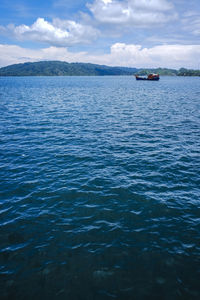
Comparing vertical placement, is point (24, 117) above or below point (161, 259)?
above

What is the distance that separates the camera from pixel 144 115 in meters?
47.8

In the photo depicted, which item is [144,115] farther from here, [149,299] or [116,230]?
[149,299]

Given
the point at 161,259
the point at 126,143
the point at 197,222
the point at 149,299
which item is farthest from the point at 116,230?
the point at 126,143

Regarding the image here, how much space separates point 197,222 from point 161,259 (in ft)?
15.6

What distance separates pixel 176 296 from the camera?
941cm

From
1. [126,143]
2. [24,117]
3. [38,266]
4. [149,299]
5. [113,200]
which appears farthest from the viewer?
[24,117]

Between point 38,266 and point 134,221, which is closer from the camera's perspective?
point 38,266

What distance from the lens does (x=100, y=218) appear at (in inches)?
579

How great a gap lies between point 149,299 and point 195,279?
9.44 ft

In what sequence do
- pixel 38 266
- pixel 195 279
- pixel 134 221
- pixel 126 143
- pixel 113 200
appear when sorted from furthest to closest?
pixel 126 143 < pixel 113 200 < pixel 134 221 < pixel 38 266 < pixel 195 279

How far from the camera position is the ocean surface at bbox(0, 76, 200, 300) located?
10094mm

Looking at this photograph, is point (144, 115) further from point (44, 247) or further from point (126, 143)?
point (44, 247)

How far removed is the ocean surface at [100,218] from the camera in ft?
33.1

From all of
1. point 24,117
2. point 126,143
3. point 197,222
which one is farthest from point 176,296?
point 24,117
